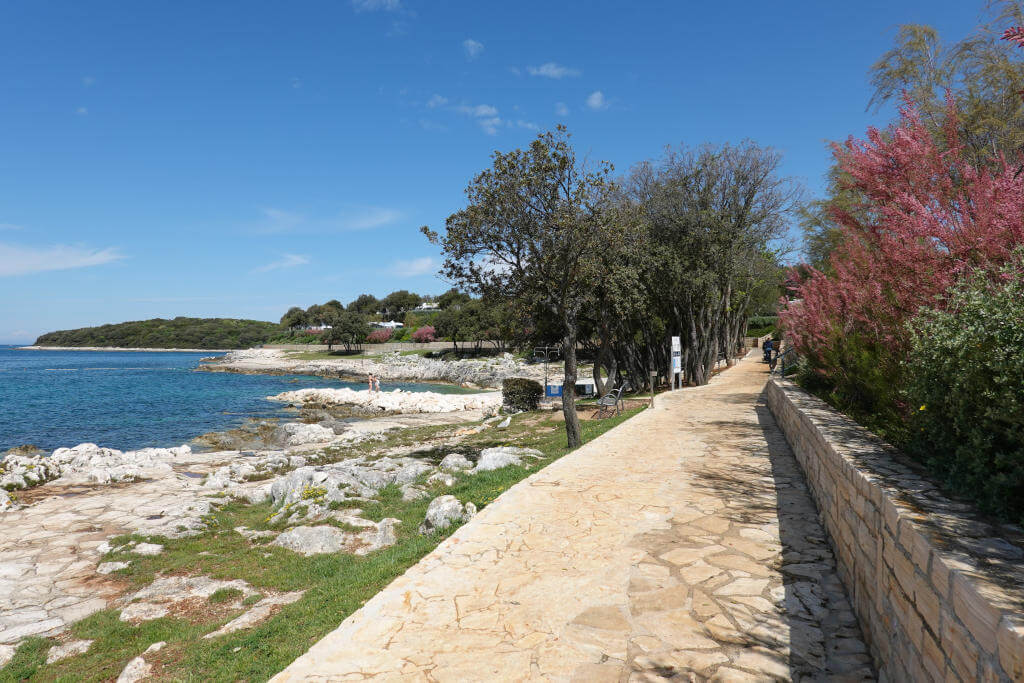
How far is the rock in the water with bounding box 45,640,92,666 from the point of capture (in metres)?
5.53

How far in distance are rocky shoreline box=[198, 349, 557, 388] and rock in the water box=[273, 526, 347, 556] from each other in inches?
1389

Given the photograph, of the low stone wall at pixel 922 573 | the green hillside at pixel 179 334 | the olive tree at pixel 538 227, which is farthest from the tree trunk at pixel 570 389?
the green hillside at pixel 179 334

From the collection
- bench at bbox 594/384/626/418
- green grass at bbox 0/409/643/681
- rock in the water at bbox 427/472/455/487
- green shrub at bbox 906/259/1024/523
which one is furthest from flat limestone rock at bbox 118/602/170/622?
bench at bbox 594/384/626/418

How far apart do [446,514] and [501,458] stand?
3514 mm

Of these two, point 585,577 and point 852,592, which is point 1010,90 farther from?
point 585,577

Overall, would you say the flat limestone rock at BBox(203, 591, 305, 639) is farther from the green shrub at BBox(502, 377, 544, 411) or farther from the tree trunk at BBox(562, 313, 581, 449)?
the green shrub at BBox(502, 377, 544, 411)

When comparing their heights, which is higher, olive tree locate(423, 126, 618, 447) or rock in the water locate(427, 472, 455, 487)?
olive tree locate(423, 126, 618, 447)

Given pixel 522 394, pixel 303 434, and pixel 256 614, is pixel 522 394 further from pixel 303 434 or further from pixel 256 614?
pixel 256 614

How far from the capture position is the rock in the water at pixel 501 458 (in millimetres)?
10602

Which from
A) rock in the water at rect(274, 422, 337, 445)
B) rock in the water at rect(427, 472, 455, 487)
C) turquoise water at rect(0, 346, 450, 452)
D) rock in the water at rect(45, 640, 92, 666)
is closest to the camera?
rock in the water at rect(45, 640, 92, 666)

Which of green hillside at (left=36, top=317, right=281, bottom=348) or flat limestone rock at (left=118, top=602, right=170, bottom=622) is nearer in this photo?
flat limestone rock at (left=118, top=602, right=170, bottom=622)

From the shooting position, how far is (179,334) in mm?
156625

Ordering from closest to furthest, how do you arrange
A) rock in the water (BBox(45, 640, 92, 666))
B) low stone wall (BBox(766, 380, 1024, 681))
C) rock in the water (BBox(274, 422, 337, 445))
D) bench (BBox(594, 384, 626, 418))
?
low stone wall (BBox(766, 380, 1024, 681))
rock in the water (BBox(45, 640, 92, 666))
bench (BBox(594, 384, 626, 418))
rock in the water (BBox(274, 422, 337, 445))

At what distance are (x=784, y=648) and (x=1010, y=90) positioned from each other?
35.4ft
